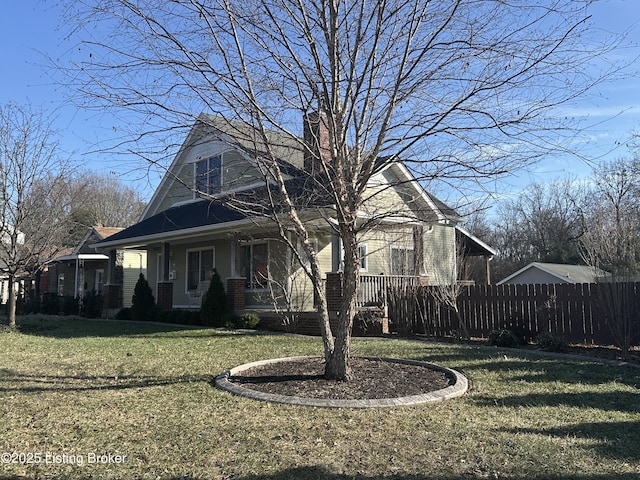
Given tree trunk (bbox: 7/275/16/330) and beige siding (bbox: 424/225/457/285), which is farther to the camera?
beige siding (bbox: 424/225/457/285)

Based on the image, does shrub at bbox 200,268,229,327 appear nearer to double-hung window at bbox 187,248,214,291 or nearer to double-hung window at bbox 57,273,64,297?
double-hung window at bbox 187,248,214,291

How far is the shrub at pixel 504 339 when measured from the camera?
1121 centimetres

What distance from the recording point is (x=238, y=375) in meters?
7.55

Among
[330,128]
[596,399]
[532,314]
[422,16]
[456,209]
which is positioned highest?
[422,16]

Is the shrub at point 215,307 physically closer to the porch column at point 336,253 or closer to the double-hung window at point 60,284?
the porch column at point 336,253

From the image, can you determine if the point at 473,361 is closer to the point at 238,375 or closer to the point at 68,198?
the point at 238,375

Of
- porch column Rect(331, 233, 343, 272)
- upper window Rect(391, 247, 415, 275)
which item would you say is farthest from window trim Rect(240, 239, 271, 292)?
upper window Rect(391, 247, 415, 275)

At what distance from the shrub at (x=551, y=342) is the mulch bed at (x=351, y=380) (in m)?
3.97

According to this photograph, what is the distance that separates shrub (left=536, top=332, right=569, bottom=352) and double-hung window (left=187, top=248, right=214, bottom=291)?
1197cm

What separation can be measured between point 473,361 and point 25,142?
538 inches

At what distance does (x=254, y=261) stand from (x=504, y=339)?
887 centimetres

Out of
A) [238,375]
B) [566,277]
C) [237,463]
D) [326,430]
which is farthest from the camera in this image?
[566,277]

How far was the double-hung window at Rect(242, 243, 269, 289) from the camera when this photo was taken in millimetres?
16941

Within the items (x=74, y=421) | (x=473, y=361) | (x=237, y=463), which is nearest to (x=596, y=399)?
(x=473, y=361)
